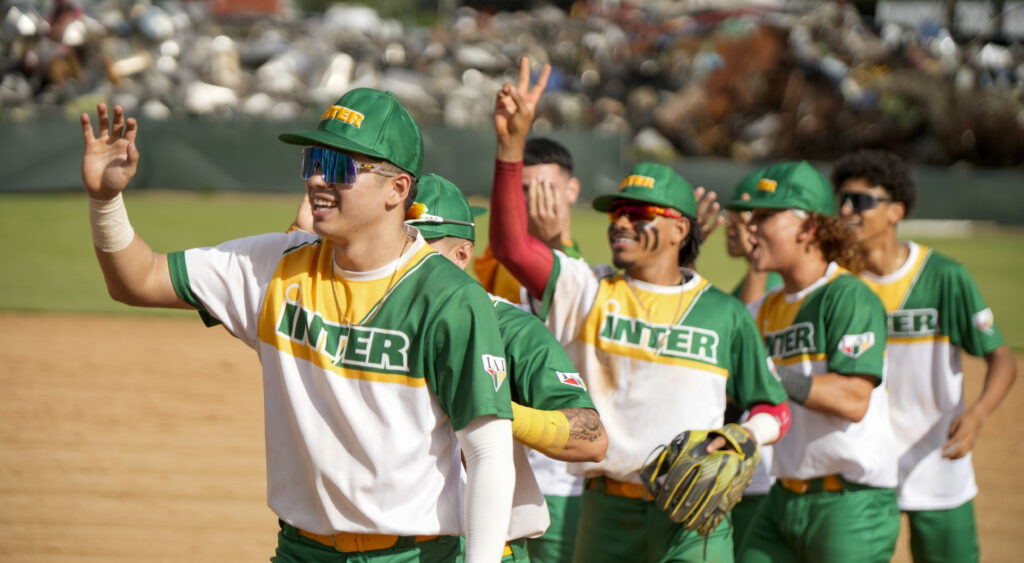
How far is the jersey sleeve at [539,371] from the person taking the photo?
146 inches

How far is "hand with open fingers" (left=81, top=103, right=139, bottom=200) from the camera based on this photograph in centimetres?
333

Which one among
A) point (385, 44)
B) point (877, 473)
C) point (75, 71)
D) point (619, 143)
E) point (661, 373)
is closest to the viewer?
point (661, 373)

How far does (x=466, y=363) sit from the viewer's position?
332 cm

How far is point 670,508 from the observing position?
447cm

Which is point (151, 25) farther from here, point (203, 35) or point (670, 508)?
point (670, 508)

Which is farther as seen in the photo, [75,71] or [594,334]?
[75,71]

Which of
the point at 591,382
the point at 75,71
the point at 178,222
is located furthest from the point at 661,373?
the point at 75,71

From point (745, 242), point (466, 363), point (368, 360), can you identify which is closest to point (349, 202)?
point (368, 360)

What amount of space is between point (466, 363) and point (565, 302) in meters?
1.76

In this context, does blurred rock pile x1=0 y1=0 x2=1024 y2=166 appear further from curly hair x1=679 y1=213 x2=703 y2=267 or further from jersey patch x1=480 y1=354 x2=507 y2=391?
jersey patch x1=480 y1=354 x2=507 y2=391

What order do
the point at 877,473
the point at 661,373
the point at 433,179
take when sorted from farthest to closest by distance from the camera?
the point at 877,473 → the point at 661,373 → the point at 433,179

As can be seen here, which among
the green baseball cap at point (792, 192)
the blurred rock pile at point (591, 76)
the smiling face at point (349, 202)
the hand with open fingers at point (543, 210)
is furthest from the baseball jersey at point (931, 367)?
the blurred rock pile at point (591, 76)

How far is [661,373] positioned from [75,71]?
3576 cm

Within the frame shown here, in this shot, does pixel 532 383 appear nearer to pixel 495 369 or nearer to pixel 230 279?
pixel 495 369
